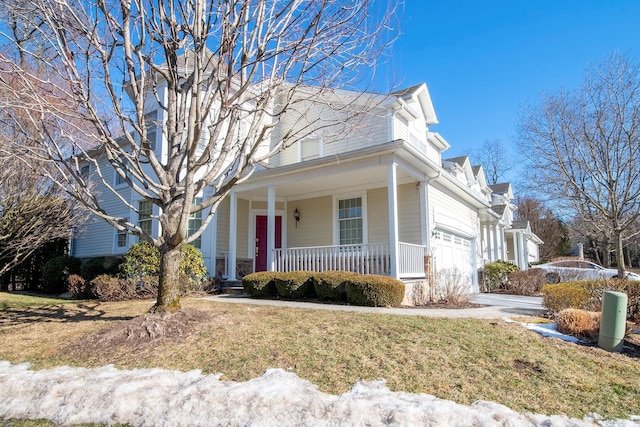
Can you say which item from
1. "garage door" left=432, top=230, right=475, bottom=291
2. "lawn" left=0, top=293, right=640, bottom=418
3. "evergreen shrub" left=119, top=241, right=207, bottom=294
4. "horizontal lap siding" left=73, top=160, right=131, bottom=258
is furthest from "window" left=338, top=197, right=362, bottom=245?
"horizontal lap siding" left=73, top=160, right=131, bottom=258

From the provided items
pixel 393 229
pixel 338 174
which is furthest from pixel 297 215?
pixel 393 229

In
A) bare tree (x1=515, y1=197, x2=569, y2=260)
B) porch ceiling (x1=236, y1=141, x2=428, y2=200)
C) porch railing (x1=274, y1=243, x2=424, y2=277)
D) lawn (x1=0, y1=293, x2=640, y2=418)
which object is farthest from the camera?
bare tree (x1=515, y1=197, x2=569, y2=260)

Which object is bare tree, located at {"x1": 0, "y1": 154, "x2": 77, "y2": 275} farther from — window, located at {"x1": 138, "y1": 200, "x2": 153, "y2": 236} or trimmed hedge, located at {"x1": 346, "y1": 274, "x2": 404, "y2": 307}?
trimmed hedge, located at {"x1": 346, "y1": 274, "x2": 404, "y2": 307}

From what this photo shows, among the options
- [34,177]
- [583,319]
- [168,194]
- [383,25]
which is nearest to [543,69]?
[383,25]

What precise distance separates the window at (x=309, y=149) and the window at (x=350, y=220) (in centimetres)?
227

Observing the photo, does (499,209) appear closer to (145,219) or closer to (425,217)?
(425,217)

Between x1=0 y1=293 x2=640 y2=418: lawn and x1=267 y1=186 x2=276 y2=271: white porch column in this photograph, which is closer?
x1=0 y1=293 x2=640 y2=418: lawn

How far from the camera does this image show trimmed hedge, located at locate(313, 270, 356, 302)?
8941 millimetres

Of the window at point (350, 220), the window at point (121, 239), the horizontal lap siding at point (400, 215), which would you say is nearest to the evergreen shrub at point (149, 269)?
the window at point (350, 220)

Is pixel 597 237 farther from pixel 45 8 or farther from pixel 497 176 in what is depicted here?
pixel 497 176

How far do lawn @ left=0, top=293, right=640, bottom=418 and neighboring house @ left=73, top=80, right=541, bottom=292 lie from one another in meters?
4.04

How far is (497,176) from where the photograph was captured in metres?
39.3

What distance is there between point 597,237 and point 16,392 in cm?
1771

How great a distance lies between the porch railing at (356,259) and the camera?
10016 millimetres
